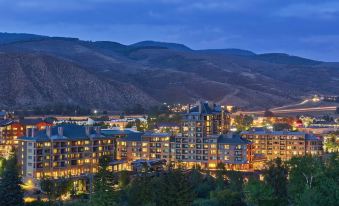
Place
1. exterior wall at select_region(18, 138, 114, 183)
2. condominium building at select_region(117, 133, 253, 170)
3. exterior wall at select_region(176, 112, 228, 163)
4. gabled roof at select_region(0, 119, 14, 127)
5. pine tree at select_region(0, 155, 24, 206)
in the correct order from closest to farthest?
pine tree at select_region(0, 155, 24, 206)
exterior wall at select_region(18, 138, 114, 183)
condominium building at select_region(117, 133, 253, 170)
exterior wall at select_region(176, 112, 228, 163)
gabled roof at select_region(0, 119, 14, 127)

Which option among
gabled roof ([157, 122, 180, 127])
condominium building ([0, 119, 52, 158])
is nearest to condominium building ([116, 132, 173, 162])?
condominium building ([0, 119, 52, 158])

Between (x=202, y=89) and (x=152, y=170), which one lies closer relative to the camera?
(x=152, y=170)

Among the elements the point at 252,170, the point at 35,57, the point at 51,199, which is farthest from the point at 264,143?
the point at 35,57

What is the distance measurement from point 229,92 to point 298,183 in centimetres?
14108

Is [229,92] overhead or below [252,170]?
overhead

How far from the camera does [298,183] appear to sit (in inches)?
1795

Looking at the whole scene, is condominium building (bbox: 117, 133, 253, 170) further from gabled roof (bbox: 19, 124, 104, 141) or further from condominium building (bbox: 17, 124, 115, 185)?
gabled roof (bbox: 19, 124, 104, 141)

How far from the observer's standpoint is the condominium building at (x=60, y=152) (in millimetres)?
67812

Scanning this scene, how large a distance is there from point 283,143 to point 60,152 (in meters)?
33.9

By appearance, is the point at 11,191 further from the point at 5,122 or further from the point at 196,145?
the point at 5,122

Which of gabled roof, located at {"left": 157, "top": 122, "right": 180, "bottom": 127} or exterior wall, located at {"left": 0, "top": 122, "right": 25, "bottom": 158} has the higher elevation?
gabled roof, located at {"left": 157, "top": 122, "right": 180, "bottom": 127}

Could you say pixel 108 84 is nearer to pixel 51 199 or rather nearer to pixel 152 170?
pixel 152 170

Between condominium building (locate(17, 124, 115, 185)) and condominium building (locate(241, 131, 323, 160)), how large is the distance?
80.8ft

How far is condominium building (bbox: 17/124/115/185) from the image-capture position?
67.8m
